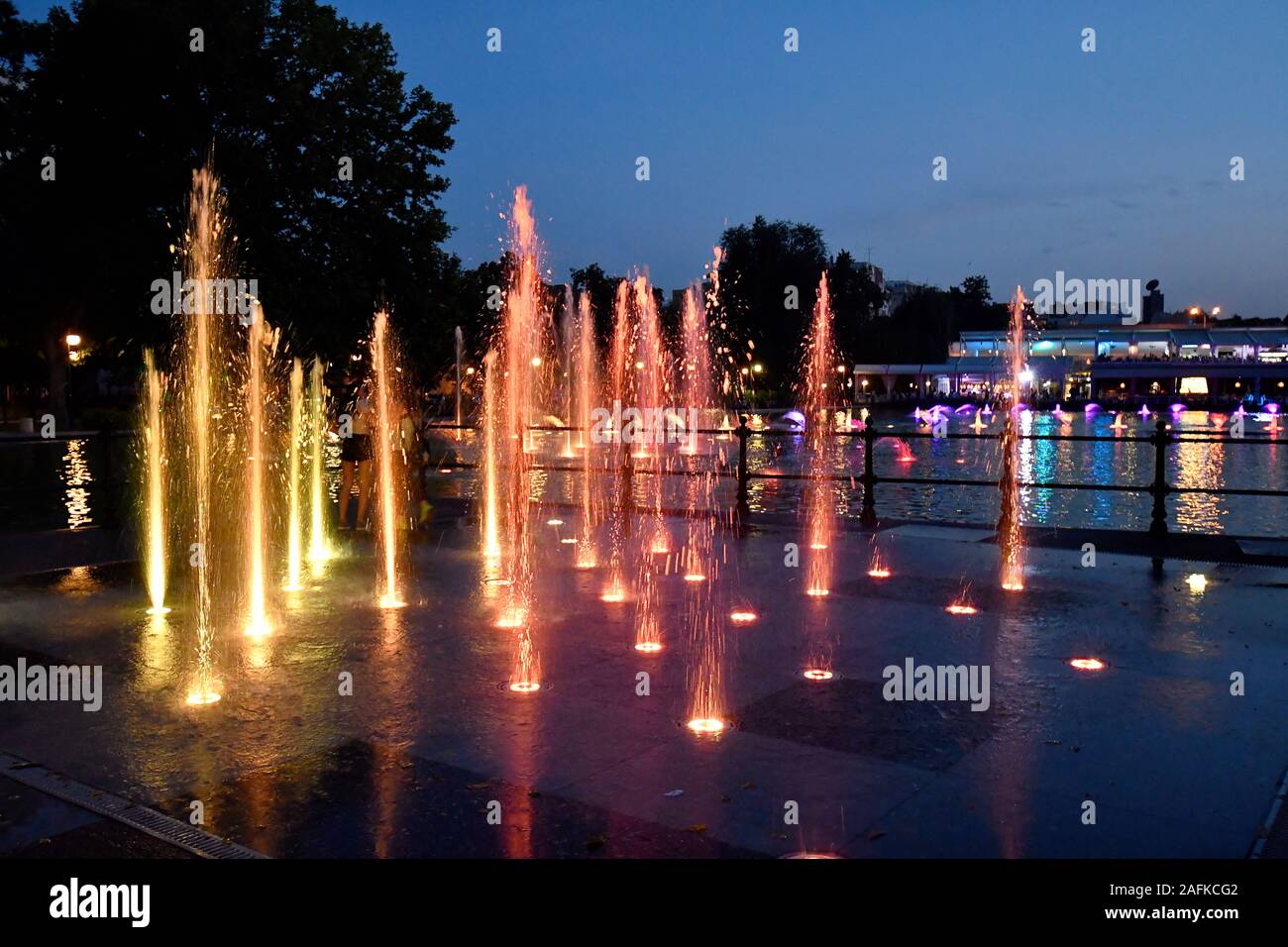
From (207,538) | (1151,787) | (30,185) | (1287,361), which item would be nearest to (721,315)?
(1287,361)

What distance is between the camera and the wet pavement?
Result: 449 cm

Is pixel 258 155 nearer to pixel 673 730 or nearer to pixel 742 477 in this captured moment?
pixel 742 477

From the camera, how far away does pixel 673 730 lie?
5.78m

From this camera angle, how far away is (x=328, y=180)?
23.2 meters

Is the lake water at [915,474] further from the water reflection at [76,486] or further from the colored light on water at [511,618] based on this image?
the colored light on water at [511,618]

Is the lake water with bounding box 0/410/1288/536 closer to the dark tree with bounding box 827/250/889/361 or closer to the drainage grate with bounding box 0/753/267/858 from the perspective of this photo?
the drainage grate with bounding box 0/753/267/858

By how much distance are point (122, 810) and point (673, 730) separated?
2.66 m

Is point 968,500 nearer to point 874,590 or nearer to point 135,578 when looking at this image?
point 874,590

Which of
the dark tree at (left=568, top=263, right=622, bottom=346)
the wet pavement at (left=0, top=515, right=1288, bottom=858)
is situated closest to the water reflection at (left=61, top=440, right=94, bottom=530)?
the wet pavement at (left=0, top=515, right=1288, bottom=858)

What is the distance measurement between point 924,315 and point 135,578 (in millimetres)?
117338

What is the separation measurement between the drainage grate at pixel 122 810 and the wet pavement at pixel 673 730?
70 millimetres

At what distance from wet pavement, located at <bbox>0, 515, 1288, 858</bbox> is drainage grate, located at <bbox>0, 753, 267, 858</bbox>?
0.07m

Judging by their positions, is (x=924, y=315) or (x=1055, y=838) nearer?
(x=1055, y=838)

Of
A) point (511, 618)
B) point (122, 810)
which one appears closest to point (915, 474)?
point (511, 618)
